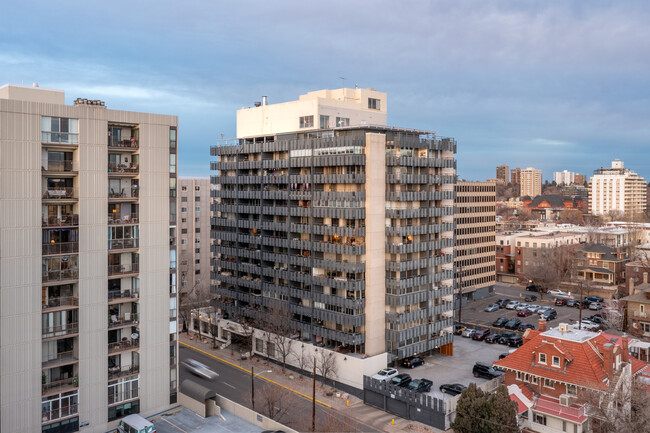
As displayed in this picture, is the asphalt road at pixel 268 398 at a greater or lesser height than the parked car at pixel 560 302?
lesser

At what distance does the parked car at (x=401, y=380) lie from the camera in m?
59.9

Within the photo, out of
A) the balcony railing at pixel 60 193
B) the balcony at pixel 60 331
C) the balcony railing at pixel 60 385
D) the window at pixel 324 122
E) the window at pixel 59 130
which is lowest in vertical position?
the balcony railing at pixel 60 385

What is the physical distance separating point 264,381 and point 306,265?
15.4m

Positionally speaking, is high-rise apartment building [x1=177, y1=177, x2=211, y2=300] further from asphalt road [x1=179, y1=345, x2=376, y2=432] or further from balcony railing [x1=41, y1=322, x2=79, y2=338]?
balcony railing [x1=41, y1=322, x2=79, y2=338]

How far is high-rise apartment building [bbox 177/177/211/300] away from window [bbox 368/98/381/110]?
45.6 m

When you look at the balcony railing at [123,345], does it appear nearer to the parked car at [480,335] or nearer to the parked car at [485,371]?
the parked car at [485,371]

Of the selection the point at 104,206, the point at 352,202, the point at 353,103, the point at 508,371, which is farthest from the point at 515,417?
the point at 353,103

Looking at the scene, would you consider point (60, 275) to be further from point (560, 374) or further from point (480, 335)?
point (480, 335)

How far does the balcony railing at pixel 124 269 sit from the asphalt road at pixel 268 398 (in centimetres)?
1787

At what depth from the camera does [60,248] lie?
41438 mm

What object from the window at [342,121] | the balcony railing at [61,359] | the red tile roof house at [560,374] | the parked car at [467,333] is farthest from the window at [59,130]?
the parked car at [467,333]

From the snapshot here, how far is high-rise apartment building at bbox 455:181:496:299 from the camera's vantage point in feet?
359

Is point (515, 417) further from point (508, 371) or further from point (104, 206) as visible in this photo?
point (104, 206)

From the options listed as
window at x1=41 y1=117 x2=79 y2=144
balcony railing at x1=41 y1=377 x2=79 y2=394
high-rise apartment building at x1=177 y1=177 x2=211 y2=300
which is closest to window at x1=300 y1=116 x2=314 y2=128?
window at x1=41 y1=117 x2=79 y2=144
